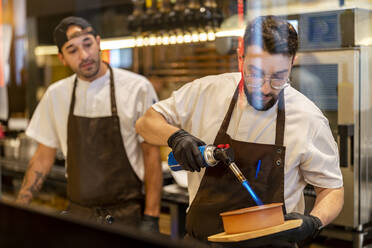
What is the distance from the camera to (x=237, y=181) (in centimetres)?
141

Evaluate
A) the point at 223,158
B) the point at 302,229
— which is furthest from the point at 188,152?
the point at 302,229

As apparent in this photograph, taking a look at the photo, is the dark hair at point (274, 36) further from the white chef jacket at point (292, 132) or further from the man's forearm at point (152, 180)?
the man's forearm at point (152, 180)

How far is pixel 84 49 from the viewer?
2031 mm

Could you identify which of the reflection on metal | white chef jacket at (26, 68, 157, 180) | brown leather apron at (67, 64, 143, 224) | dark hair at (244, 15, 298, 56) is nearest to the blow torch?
dark hair at (244, 15, 298, 56)

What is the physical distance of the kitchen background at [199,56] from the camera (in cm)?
155

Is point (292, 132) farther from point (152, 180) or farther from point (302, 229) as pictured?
point (152, 180)

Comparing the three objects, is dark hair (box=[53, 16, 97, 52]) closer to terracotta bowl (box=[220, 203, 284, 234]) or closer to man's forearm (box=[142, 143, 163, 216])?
man's forearm (box=[142, 143, 163, 216])

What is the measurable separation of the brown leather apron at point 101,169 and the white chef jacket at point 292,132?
0.66 meters

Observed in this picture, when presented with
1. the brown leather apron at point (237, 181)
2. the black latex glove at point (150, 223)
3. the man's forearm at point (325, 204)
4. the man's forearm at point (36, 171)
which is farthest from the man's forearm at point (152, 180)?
the man's forearm at point (325, 204)

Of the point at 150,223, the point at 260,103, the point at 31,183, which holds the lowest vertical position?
the point at 150,223

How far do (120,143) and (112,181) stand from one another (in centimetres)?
16

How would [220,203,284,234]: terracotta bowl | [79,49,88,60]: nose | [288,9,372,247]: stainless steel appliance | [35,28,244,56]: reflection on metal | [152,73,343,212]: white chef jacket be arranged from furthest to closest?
[79,49,88,60]: nose → [35,28,244,56]: reflection on metal → [288,9,372,247]: stainless steel appliance → [152,73,343,212]: white chef jacket → [220,203,284,234]: terracotta bowl

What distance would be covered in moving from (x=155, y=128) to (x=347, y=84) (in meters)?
0.60

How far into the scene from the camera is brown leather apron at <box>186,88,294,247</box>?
137 centimetres
